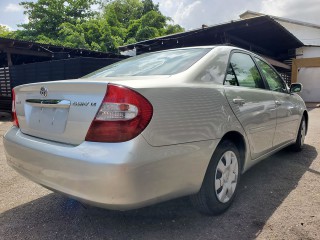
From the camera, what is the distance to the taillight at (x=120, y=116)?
69.6 inches

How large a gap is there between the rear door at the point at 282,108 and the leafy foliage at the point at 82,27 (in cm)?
2348

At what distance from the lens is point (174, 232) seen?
7.36 feet

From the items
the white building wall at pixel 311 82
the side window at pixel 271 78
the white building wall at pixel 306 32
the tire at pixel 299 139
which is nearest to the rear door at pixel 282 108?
the side window at pixel 271 78

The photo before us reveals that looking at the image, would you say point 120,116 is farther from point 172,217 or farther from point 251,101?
point 251,101

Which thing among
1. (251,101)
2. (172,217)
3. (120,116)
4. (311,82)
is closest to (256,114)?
(251,101)

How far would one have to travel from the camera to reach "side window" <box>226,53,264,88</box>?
283 centimetres

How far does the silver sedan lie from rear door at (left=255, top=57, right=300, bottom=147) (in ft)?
2.10

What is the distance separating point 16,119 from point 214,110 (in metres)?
1.75

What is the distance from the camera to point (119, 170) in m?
1.69

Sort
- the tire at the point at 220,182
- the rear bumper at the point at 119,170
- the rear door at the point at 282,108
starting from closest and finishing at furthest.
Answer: the rear bumper at the point at 119,170 → the tire at the point at 220,182 → the rear door at the point at 282,108

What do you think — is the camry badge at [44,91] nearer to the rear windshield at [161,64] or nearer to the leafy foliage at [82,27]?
the rear windshield at [161,64]

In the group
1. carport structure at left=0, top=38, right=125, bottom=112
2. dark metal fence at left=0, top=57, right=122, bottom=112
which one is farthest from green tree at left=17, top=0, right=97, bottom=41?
dark metal fence at left=0, top=57, right=122, bottom=112

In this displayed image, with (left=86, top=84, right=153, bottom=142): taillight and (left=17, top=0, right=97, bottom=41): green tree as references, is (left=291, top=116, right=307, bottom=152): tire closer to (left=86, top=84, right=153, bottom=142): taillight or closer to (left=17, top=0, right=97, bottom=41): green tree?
(left=86, top=84, right=153, bottom=142): taillight

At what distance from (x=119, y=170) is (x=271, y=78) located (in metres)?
2.73
